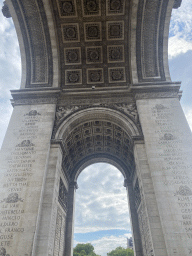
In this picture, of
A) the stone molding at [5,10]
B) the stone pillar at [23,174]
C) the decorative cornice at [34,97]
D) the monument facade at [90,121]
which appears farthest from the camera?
the stone molding at [5,10]

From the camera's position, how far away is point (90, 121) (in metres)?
15.9

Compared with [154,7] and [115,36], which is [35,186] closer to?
[115,36]

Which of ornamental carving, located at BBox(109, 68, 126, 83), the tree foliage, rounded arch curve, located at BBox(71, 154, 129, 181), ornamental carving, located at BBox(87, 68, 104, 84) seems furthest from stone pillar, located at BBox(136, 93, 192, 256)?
the tree foliage

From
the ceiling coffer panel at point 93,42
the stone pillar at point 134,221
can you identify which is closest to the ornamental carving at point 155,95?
the ceiling coffer panel at point 93,42

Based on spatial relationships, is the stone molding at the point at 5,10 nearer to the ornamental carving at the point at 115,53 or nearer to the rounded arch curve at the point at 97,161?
the ornamental carving at the point at 115,53

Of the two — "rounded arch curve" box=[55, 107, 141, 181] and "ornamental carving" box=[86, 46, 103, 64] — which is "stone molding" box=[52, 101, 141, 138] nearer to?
"rounded arch curve" box=[55, 107, 141, 181]

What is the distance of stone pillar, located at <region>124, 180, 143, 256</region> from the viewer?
15.4m

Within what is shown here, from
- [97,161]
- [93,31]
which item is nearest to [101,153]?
[97,161]

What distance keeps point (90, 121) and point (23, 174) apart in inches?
275

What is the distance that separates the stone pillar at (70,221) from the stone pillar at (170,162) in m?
9.90

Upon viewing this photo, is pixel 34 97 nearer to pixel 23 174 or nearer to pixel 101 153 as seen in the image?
pixel 23 174

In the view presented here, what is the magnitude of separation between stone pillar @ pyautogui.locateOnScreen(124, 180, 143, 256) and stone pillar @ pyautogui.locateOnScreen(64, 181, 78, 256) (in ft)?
17.9

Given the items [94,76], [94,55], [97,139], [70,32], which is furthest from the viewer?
[97,139]

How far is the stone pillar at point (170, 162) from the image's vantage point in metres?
9.25
